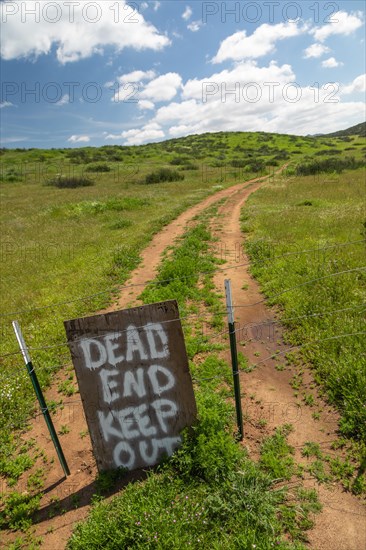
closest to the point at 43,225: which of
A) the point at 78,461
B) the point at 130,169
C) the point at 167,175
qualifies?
the point at 78,461

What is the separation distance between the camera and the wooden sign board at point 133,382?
4.04 metres

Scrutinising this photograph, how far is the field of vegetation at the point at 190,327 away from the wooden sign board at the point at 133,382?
36cm

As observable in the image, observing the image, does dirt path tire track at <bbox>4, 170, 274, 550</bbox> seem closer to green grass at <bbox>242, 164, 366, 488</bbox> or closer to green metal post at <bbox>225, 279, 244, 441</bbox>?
green metal post at <bbox>225, 279, 244, 441</bbox>

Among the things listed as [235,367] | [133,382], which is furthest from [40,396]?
[235,367]

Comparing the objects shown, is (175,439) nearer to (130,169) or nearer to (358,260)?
(358,260)

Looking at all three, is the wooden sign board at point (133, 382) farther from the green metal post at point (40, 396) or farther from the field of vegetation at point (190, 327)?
the green metal post at point (40, 396)

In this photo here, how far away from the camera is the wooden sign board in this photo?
4.04 m

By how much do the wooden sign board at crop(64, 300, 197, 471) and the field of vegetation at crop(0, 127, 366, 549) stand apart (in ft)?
1.18

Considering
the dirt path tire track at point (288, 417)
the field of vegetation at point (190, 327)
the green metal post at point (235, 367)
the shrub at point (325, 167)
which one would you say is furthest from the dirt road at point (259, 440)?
the shrub at point (325, 167)

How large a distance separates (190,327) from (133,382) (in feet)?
12.1

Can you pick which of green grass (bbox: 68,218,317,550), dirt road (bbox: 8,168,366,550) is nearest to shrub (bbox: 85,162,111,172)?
dirt road (bbox: 8,168,366,550)

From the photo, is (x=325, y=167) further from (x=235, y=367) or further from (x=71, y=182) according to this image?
(x=235, y=367)

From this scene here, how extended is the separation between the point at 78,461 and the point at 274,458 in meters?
2.75

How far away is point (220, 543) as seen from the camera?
130 inches
